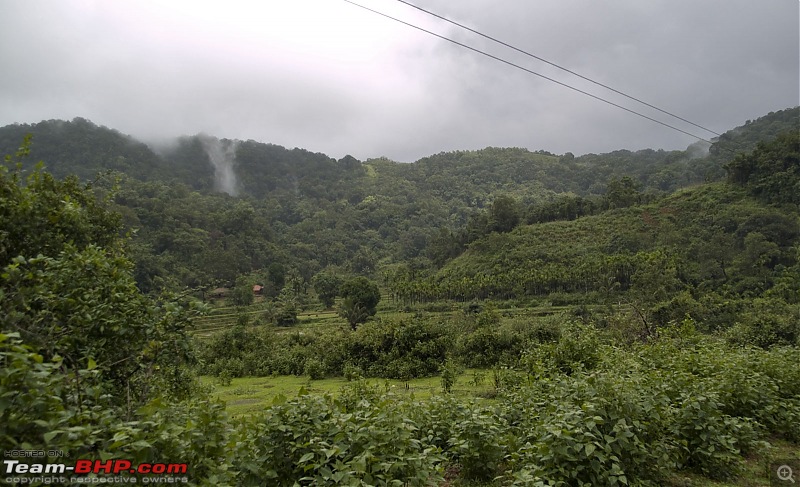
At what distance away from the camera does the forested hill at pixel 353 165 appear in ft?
323

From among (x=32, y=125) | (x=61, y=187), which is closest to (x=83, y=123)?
(x=32, y=125)

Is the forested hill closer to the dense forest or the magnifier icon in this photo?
the dense forest

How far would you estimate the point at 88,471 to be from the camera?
2203 millimetres

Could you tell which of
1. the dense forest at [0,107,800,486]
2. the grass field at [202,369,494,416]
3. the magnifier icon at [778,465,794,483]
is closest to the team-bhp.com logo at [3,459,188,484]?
the dense forest at [0,107,800,486]

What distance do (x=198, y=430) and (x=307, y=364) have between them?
56.8 feet

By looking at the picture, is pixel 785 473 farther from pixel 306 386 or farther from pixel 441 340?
pixel 441 340

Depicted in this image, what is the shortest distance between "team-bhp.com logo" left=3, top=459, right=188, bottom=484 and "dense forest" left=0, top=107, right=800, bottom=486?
6 centimetres

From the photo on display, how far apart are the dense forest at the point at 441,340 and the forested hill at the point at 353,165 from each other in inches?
1161

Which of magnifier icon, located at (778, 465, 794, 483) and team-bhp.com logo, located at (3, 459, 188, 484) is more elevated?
team-bhp.com logo, located at (3, 459, 188, 484)

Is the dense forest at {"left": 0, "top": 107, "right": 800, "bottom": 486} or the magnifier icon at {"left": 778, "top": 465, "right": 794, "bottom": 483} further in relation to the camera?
the magnifier icon at {"left": 778, "top": 465, "right": 794, "bottom": 483}

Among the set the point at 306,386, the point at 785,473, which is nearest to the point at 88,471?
the point at 785,473

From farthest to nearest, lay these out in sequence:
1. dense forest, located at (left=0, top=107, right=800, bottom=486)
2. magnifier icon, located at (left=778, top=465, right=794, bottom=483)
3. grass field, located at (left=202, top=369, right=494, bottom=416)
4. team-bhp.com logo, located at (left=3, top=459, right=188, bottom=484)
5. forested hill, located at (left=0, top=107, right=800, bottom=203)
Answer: forested hill, located at (left=0, top=107, right=800, bottom=203) < grass field, located at (left=202, top=369, right=494, bottom=416) < magnifier icon, located at (left=778, top=465, right=794, bottom=483) < dense forest, located at (left=0, top=107, right=800, bottom=486) < team-bhp.com logo, located at (left=3, top=459, right=188, bottom=484)

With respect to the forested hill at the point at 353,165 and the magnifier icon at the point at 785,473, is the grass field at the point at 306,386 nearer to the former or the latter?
the magnifier icon at the point at 785,473

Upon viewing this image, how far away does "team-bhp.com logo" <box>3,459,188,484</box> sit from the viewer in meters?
1.95
